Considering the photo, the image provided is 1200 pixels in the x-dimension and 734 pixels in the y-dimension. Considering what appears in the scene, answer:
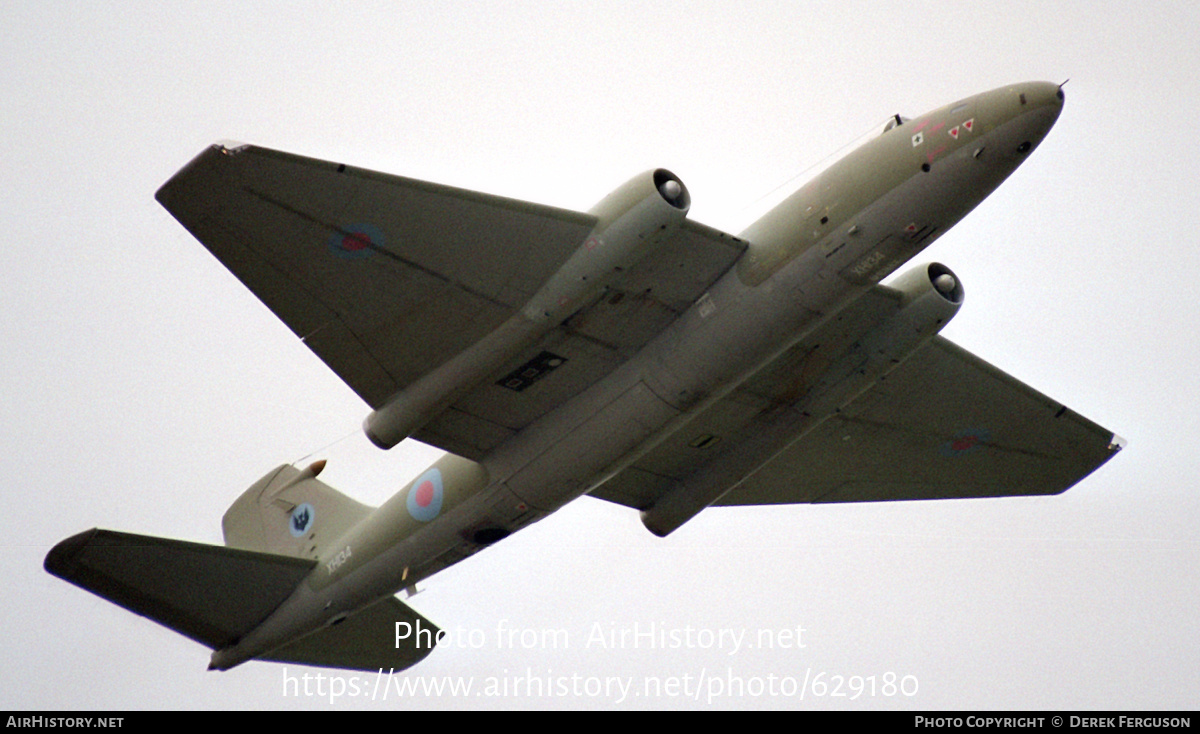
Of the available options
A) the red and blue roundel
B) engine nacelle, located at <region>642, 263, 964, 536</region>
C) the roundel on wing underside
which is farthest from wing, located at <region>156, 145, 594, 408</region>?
engine nacelle, located at <region>642, 263, 964, 536</region>

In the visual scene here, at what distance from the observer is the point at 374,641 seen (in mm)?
25062

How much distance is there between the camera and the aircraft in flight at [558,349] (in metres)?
18.5

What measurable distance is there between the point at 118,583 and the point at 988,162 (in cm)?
1497


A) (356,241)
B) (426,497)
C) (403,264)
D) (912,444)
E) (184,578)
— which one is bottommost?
(184,578)

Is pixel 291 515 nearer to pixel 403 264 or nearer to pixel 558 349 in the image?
pixel 403 264

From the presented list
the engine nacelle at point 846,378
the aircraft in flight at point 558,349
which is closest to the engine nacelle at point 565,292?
the aircraft in flight at point 558,349

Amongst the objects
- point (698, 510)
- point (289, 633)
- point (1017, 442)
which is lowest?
point (289, 633)

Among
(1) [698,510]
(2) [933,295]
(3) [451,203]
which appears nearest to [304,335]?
(3) [451,203]

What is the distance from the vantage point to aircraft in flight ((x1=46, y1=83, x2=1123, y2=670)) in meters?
18.5

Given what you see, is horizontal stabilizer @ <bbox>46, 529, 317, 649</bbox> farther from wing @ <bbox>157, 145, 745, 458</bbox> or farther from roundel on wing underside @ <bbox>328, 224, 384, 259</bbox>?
roundel on wing underside @ <bbox>328, 224, 384, 259</bbox>

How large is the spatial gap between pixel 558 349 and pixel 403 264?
2658 millimetres

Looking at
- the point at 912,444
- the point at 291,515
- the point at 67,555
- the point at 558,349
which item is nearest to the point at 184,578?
the point at 67,555

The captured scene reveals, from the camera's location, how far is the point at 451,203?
62.5ft

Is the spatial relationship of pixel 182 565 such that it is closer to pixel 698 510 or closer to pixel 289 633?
pixel 289 633
